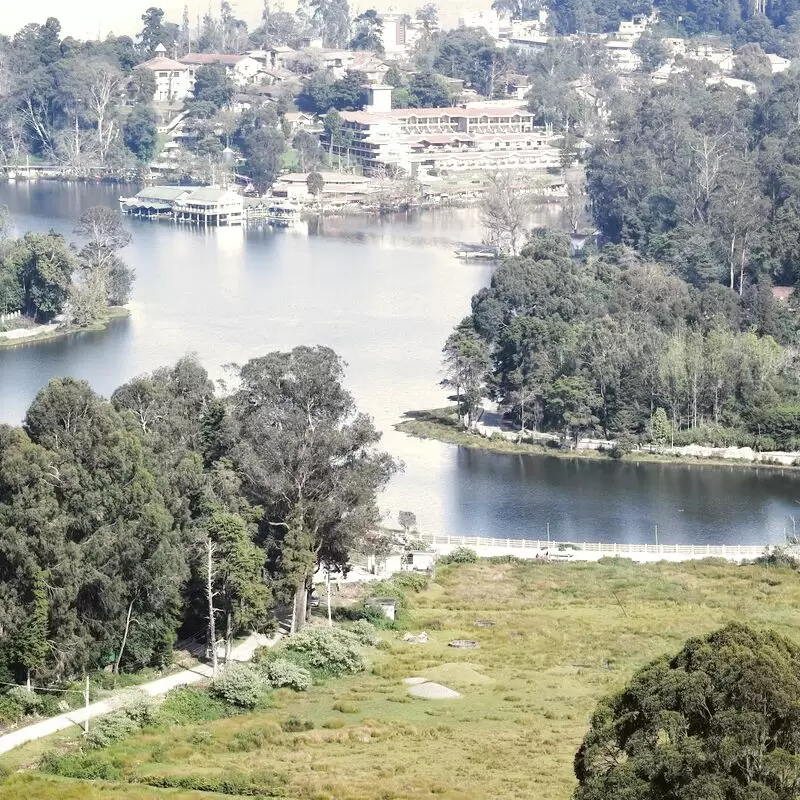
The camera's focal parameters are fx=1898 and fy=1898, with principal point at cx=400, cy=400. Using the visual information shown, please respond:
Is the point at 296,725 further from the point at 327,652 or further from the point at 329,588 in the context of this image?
the point at 329,588

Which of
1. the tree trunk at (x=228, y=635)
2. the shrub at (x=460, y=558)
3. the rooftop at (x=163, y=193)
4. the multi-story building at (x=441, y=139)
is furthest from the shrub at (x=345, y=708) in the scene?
the multi-story building at (x=441, y=139)

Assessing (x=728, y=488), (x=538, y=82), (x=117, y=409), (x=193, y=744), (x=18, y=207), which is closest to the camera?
(x=193, y=744)

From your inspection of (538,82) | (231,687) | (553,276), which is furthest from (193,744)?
(538,82)

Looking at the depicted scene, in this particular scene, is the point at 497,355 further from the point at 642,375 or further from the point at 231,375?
the point at 231,375

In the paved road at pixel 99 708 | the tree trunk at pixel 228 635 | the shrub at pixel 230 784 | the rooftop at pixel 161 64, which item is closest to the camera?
the shrub at pixel 230 784

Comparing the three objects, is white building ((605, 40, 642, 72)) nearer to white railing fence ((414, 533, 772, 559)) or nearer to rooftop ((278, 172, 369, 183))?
rooftop ((278, 172, 369, 183))

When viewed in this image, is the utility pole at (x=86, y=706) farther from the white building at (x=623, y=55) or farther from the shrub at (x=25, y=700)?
the white building at (x=623, y=55)

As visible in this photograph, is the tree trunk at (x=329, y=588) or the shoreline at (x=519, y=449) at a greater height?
the tree trunk at (x=329, y=588)
